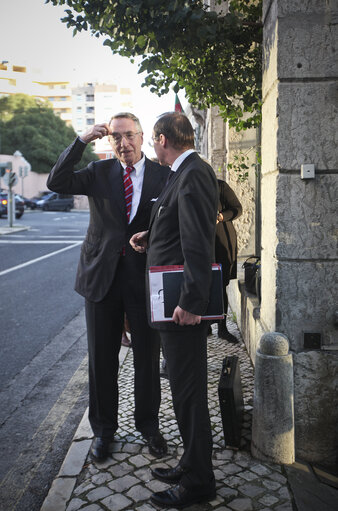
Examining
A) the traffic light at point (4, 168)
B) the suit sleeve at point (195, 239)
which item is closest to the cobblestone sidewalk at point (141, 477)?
the suit sleeve at point (195, 239)

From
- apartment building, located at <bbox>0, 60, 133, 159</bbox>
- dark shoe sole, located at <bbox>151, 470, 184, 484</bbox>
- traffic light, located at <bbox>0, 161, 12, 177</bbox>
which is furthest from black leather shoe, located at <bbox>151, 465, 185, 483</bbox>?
apartment building, located at <bbox>0, 60, 133, 159</bbox>

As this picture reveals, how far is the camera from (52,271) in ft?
38.3

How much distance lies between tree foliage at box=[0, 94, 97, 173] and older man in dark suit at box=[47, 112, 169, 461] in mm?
55481

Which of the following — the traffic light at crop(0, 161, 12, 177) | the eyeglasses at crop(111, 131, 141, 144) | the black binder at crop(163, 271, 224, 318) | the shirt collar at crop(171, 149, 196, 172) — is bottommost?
the black binder at crop(163, 271, 224, 318)

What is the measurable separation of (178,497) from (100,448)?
0.73 m

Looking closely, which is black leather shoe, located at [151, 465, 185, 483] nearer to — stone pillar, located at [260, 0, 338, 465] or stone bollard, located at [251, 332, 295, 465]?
stone bollard, located at [251, 332, 295, 465]

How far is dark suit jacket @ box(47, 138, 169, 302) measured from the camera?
130 inches

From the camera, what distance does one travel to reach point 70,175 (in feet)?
11.0

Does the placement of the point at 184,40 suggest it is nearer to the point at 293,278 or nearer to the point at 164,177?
the point at 164,177

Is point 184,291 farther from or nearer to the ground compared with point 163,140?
nearer to the ground

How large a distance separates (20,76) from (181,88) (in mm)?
102736

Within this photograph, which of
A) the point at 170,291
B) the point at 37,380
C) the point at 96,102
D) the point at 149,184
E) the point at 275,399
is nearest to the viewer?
the point at 170,291

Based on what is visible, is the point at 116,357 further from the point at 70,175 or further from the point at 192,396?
the point at 70,175

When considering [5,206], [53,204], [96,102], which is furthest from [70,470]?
[96,102]
